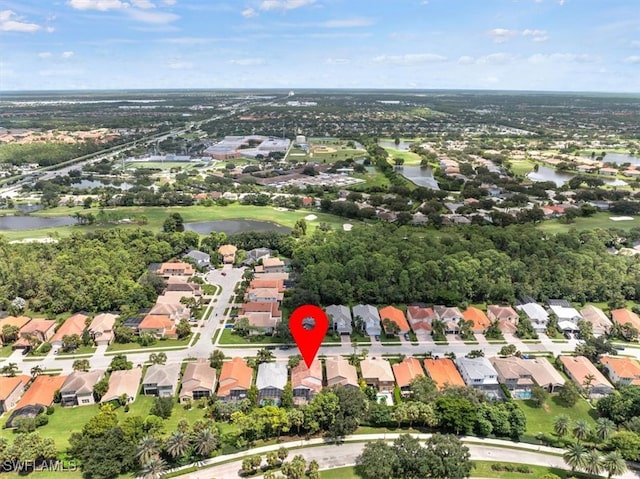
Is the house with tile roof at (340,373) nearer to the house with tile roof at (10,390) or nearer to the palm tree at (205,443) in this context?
the palm tree at (205,443)

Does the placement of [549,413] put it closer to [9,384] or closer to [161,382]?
[161,382]

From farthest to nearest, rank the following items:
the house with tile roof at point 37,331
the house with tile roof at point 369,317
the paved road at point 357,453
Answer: the house with tile roof at point 369,317
the house with tile roof at point 37,331
the paved road at point 357,453

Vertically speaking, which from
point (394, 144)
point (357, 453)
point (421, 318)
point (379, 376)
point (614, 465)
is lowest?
point (357, 453)

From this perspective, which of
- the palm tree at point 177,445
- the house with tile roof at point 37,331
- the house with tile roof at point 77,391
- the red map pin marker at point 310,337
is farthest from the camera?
the house with tile roof at point 37,331

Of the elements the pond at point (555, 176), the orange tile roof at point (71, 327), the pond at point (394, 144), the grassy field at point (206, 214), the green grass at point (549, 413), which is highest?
the pond at point (394, 144)

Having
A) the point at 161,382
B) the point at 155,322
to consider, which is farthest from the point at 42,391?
the point at 155,322

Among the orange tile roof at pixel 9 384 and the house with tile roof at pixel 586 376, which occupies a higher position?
the orange tile roof at pixel 9 384

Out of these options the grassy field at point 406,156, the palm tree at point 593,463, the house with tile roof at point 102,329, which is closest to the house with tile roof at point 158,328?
the house with tile roof at point 102,329
